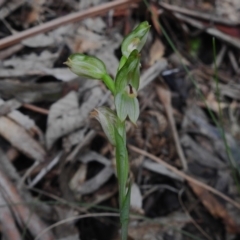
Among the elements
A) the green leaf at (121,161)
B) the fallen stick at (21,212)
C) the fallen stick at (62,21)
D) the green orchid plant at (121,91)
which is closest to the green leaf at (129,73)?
the green orchid plant at (121,91)

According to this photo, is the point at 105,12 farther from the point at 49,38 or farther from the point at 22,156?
the point at 22,156

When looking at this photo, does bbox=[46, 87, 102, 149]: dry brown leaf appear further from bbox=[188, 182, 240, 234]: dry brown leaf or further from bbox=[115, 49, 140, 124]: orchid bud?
bbox=[115, 49, 140, 124]: orchid bud

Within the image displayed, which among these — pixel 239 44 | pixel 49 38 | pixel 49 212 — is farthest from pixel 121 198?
pixel 239 44

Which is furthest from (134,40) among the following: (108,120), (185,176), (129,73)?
(185,176)

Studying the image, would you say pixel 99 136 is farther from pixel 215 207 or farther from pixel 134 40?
pixel 134 40

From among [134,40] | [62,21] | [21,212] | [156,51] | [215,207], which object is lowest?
[215,207]
